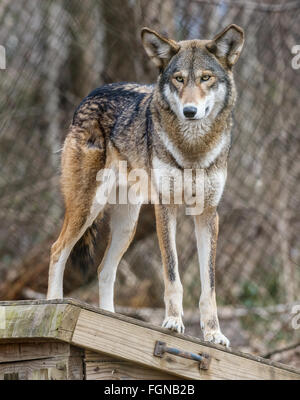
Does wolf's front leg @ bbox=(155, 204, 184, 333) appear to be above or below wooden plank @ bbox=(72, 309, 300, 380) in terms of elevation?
above

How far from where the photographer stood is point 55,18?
24.6ft

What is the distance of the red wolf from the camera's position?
418 centimetres

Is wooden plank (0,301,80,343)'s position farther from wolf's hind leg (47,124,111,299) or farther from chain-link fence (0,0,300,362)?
chain-link fence (0,0,300,362)

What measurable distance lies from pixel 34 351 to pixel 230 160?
13.9ft

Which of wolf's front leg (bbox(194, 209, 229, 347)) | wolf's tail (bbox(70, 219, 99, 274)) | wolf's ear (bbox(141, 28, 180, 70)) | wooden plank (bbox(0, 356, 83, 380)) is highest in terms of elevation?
wolf's ear (bbox(141, 28, 180, 70))

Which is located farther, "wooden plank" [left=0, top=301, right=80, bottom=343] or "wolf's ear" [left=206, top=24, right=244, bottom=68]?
"wolf's ear" [left=206, top=24, right=244, bottom=68]

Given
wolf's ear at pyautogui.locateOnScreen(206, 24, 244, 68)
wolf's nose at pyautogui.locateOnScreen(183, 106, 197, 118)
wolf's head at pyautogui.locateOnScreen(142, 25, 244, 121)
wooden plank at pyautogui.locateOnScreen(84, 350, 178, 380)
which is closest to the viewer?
wooden plank at pyautogui.locateOnScreen(84, 350, 178, 380)

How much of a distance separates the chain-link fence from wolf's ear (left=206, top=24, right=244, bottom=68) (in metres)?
2.84

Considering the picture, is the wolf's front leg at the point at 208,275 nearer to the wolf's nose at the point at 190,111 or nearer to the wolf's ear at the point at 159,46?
the wolf's nose at the point at 190,111

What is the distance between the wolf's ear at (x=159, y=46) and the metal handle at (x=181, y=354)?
1830mm

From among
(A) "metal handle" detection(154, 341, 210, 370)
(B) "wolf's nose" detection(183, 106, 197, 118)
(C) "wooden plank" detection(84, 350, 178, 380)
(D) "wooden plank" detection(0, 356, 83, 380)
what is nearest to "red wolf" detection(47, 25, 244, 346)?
(B) "wolf's nose" detection(183, 106, 197, 118)

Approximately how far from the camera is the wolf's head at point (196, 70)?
4098 millimetres

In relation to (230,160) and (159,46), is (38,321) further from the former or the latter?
(230,160)

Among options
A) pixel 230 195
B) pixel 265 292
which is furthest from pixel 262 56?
pixel 265 292
